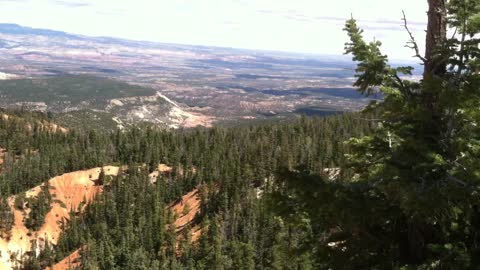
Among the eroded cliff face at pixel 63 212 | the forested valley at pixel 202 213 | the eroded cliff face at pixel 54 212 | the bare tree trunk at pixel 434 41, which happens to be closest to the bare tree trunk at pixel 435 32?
the bare tree trunk at pixel 434 41

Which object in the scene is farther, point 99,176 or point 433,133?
point 99,176

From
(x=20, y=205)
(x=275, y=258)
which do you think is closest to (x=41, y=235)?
(x=20, y=205)

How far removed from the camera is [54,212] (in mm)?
181625

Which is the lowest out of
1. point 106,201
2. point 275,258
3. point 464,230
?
→ point 106,201

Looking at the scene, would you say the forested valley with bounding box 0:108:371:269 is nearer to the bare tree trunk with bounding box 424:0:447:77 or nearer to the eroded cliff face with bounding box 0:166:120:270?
the eroded cliff face with bounding box 0:166:120:270

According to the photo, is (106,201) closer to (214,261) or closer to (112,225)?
(112,225)

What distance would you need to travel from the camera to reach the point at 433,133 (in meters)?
14.9

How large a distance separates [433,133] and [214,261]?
96412 mm

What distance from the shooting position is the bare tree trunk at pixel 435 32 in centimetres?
1487

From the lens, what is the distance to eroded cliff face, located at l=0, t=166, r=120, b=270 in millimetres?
164000

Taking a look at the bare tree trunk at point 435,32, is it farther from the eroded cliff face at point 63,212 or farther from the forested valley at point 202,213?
the eroded cliff face at point 63,212

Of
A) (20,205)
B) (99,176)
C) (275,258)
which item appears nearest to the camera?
(275,258)

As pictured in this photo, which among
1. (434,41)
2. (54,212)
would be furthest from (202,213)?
(434,41)

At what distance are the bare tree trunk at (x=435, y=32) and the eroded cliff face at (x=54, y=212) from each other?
6381 inches
